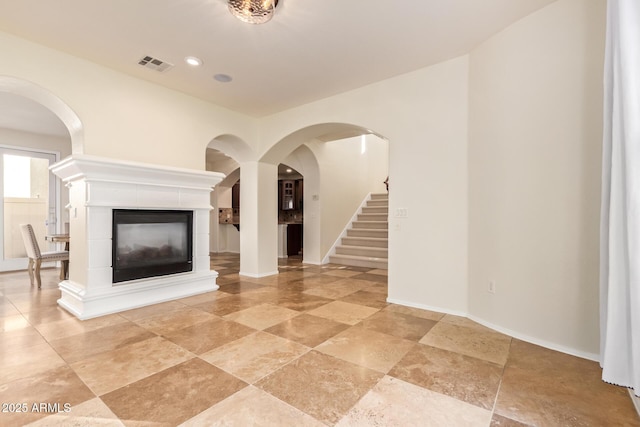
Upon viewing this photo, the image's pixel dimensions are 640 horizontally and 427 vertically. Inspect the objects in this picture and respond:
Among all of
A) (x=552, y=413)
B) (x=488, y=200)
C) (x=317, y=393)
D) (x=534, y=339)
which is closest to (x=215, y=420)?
(x=317, y=393)

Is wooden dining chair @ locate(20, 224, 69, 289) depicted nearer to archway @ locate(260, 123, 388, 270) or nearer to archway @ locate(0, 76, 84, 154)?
archway @ locate(0, 76, 84, 154)

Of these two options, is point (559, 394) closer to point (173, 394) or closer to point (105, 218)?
point (173, 394)

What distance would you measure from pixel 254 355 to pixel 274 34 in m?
2.93

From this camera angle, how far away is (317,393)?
71.3 inches

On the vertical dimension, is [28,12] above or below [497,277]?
above

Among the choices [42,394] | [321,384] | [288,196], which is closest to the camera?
[42,394]

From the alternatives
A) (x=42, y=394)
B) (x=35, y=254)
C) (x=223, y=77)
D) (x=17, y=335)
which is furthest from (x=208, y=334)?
(x=35, y=254)

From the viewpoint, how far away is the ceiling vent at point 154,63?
10.9 ft

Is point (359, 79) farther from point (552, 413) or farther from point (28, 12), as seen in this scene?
point (552, 413)

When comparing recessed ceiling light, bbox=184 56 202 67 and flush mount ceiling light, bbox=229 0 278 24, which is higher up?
recessed ceiling light, bbox=184 56 202 67

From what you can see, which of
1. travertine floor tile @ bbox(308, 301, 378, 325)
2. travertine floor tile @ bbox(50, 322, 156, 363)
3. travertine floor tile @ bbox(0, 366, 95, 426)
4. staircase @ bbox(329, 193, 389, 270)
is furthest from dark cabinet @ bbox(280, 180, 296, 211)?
travertine floor tile @ bbox(0, 366, 95, 426)

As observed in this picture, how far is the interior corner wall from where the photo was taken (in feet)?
7.54

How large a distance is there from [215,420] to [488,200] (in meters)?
3.00

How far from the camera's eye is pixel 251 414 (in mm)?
1606
